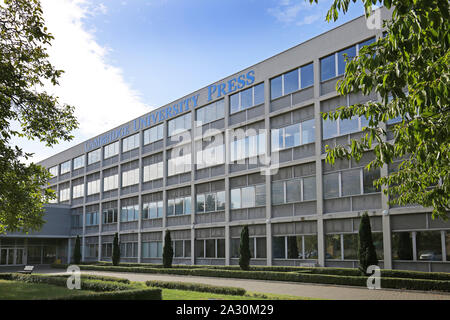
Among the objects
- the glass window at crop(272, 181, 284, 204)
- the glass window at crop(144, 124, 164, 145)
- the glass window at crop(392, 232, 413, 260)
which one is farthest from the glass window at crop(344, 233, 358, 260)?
the glass window at crop(144, 124, 164, 145)

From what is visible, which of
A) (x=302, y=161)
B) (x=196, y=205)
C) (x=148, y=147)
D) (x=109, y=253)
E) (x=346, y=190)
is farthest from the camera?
(x=109, y=253)

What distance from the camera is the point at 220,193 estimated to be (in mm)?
35500

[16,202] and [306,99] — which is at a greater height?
[306,99]

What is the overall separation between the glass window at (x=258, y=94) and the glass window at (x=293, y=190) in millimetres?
6646

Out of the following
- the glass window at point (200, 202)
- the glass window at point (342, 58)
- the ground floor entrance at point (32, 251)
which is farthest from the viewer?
the ground floor entrance at point (32, 251)

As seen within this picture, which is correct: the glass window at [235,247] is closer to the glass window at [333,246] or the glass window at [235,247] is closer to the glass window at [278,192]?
the glass window at [278,192]

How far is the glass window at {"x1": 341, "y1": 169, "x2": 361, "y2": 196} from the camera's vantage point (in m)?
25.9

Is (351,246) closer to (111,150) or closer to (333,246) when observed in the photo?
(333,246)

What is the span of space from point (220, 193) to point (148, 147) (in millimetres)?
12798

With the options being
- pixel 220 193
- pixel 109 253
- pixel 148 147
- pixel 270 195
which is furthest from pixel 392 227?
pixel 109 253

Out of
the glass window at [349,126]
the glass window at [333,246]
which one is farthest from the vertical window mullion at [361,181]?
the glass window at [333,246]

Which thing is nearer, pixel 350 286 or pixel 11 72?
pixel 11 72

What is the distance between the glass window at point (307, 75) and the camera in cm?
2939

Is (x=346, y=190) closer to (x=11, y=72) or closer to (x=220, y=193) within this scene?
(x=220, y=193)
